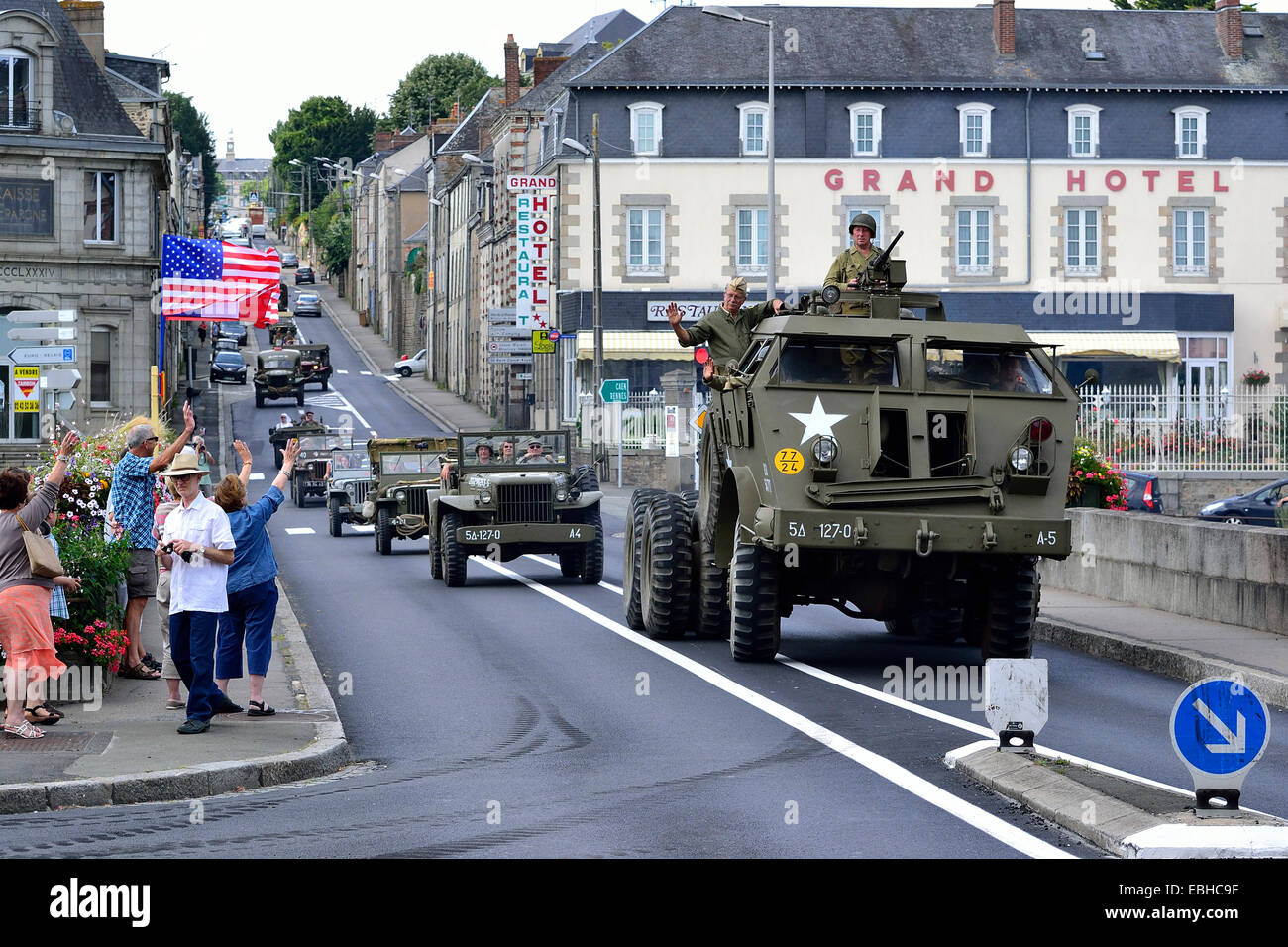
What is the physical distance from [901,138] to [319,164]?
408 ft

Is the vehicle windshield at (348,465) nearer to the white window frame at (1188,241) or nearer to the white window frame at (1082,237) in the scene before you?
the white window frame at (1082,237)

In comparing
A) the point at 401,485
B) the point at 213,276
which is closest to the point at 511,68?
the point at 213,276

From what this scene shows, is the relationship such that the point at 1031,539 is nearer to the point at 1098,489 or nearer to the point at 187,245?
the point at 1098,489

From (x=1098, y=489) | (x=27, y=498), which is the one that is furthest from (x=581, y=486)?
(x=27, y=498)

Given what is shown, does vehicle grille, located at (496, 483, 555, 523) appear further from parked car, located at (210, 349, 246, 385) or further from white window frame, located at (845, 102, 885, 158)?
parked car, located at (210, 349, 246, 385)

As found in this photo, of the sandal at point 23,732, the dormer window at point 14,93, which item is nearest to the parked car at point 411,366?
the dormer window at point 14,93

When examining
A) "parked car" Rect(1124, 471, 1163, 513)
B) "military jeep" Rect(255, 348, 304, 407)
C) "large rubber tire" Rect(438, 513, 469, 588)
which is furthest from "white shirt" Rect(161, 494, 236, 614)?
"military jeep" Rect(255, 348, 304, 407)

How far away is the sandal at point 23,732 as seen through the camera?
1175cm

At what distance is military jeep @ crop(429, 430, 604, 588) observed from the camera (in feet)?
78.7

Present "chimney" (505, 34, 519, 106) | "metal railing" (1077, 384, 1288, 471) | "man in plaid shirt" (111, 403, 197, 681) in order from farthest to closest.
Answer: "chimney" (505, 34, 519, 106) → "metal railing" (1077, 384, 1288, 471) → "man in plaid shirt" (111, 403, 197, 681)

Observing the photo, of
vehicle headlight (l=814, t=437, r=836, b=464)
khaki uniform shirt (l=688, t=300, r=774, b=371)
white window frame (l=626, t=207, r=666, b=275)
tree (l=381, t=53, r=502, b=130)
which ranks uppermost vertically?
tree (l=381, t=53, r=502, b=130)

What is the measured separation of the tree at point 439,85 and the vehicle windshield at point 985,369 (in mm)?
Result: 123741

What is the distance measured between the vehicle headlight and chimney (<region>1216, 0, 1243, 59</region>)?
163 ft

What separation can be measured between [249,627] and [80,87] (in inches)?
1902
